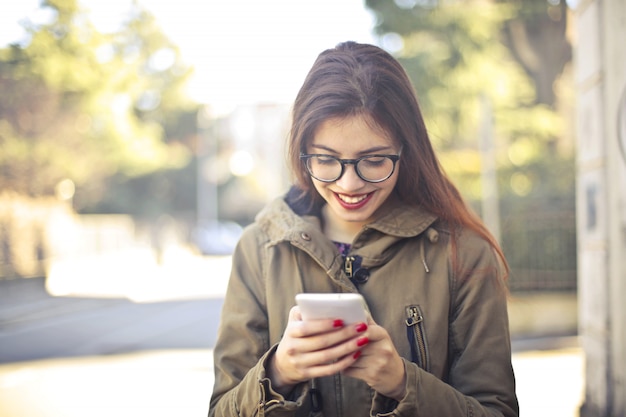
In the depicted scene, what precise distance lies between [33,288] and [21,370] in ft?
24.1

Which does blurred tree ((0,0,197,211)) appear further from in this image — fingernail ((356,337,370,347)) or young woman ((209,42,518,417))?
fingernail ((356,337,370,347))

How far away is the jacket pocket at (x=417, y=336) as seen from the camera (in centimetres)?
196

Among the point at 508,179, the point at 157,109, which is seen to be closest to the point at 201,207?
the point at 157,109

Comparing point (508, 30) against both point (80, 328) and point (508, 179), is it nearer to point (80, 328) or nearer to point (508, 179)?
point (508, 179)

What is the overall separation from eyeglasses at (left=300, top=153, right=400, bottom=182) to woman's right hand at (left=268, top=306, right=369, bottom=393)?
19.4 inches

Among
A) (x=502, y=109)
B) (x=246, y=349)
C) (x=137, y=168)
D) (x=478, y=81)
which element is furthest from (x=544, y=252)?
(x=137, y=168)

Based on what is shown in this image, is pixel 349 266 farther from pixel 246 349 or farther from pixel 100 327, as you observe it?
pixel 100 327

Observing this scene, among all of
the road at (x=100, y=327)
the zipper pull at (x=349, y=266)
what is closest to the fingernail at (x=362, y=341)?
the zipper pull at (x=349, y=266)

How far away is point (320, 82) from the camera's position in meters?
2.07

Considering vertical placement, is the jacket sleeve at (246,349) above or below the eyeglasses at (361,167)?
below

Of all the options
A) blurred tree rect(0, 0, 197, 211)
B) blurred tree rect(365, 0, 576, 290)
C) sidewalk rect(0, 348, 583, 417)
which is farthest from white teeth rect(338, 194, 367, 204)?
blurred tree rect(0, 0, 197, 211)

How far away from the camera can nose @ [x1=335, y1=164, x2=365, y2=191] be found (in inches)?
77.9

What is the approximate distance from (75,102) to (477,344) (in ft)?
67.6

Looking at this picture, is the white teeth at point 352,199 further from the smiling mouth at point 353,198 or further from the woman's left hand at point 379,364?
the woman's left hand at point 379,364
